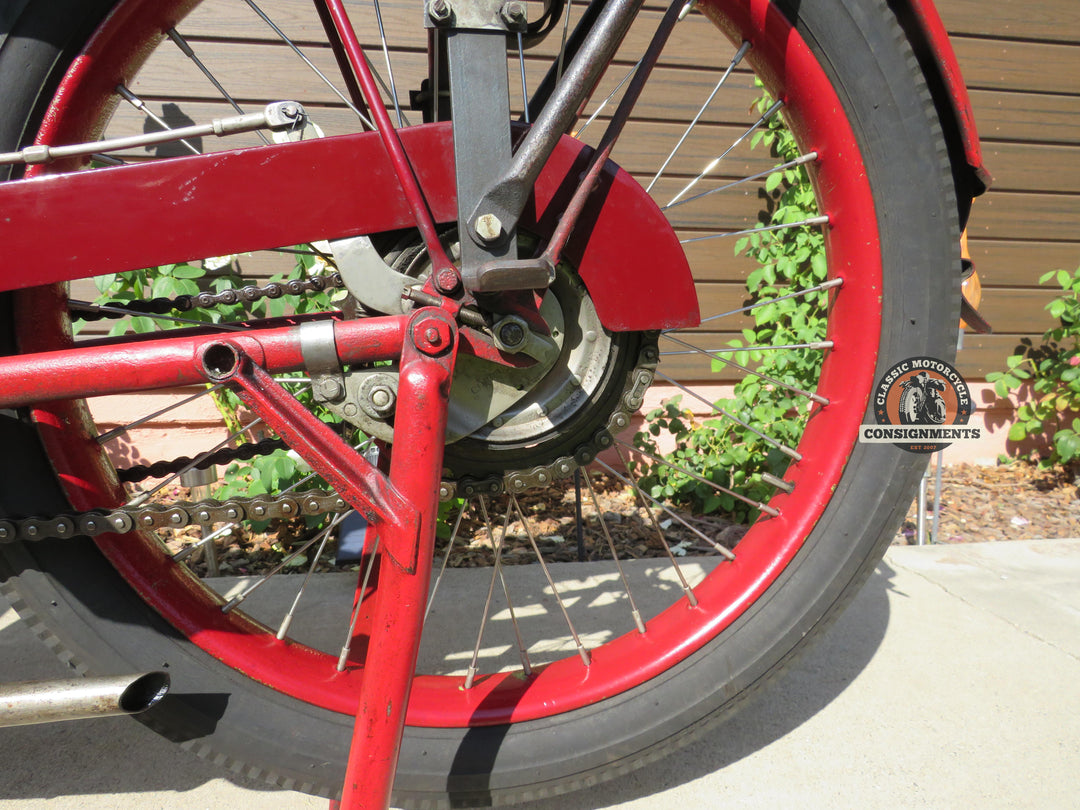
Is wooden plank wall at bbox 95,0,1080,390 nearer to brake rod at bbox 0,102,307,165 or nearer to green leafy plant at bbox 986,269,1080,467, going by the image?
green leafy plant at bbox 986,269,1080,467

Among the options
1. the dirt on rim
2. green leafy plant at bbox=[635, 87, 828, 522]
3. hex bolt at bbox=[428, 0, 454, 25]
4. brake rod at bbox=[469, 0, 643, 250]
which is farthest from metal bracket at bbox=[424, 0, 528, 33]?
the dirt on rim

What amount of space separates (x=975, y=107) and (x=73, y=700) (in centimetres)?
388

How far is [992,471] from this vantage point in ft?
11.4

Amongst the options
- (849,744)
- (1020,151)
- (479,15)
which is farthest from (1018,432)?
(479,15)

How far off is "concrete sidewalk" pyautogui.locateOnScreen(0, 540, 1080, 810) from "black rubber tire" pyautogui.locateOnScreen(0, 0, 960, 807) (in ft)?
0.58

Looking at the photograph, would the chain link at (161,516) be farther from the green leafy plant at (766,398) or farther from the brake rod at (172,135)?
the green leafy plant at (766,398)

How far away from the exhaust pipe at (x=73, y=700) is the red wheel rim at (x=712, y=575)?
0.14 meters

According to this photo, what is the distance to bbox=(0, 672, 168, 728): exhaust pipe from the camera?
1041mm

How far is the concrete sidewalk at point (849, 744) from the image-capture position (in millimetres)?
1312

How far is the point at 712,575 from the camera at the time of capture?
4.57ft

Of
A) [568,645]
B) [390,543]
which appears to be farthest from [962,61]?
[390,543]

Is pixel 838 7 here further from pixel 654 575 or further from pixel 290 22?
pixel 290 22

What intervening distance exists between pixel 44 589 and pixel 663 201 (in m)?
2.60

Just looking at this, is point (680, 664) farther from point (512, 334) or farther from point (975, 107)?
point (975, 107)
